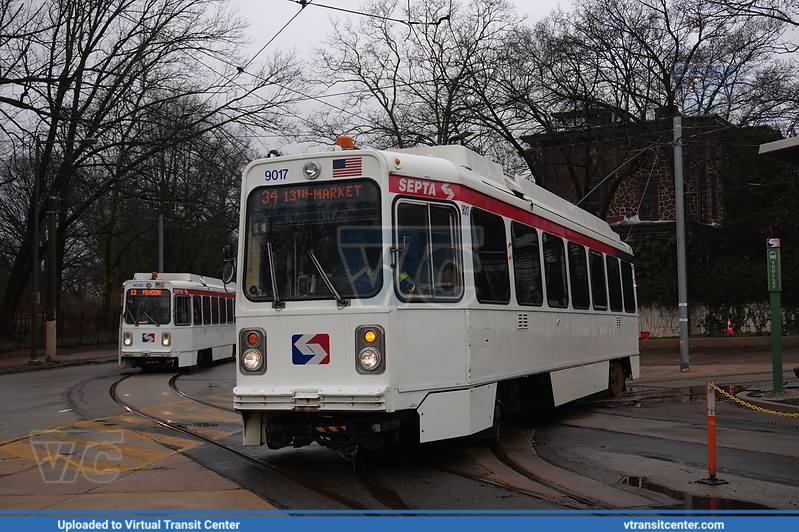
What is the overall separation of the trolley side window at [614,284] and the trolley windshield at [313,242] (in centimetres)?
772

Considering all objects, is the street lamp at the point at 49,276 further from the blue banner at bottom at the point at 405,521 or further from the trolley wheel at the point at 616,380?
the blue banner at bottom at the point at 405,521

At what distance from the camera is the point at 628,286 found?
1638 centimetres

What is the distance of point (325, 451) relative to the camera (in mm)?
9625

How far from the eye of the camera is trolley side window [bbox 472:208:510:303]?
8.88m

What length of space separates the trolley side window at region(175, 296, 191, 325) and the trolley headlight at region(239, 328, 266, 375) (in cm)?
1673

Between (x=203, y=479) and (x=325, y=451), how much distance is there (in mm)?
1958

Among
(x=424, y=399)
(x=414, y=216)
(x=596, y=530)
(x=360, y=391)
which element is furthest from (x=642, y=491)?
(x=414, y=216)

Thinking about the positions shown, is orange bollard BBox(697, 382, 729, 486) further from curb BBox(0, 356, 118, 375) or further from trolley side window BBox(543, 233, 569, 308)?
curb BBox(0, 356, 118, 375)

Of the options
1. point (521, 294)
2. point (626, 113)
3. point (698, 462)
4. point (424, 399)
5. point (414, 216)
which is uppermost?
point (626, 113)

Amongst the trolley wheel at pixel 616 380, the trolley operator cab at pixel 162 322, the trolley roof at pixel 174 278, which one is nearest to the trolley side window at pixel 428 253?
the trolley wheel at pixel 616 380

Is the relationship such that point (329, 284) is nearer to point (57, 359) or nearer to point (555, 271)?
point (555, 271)

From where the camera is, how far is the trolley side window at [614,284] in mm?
14759

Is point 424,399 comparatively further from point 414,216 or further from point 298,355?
point 414,216

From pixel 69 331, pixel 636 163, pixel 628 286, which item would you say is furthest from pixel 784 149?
pixel 69 331
